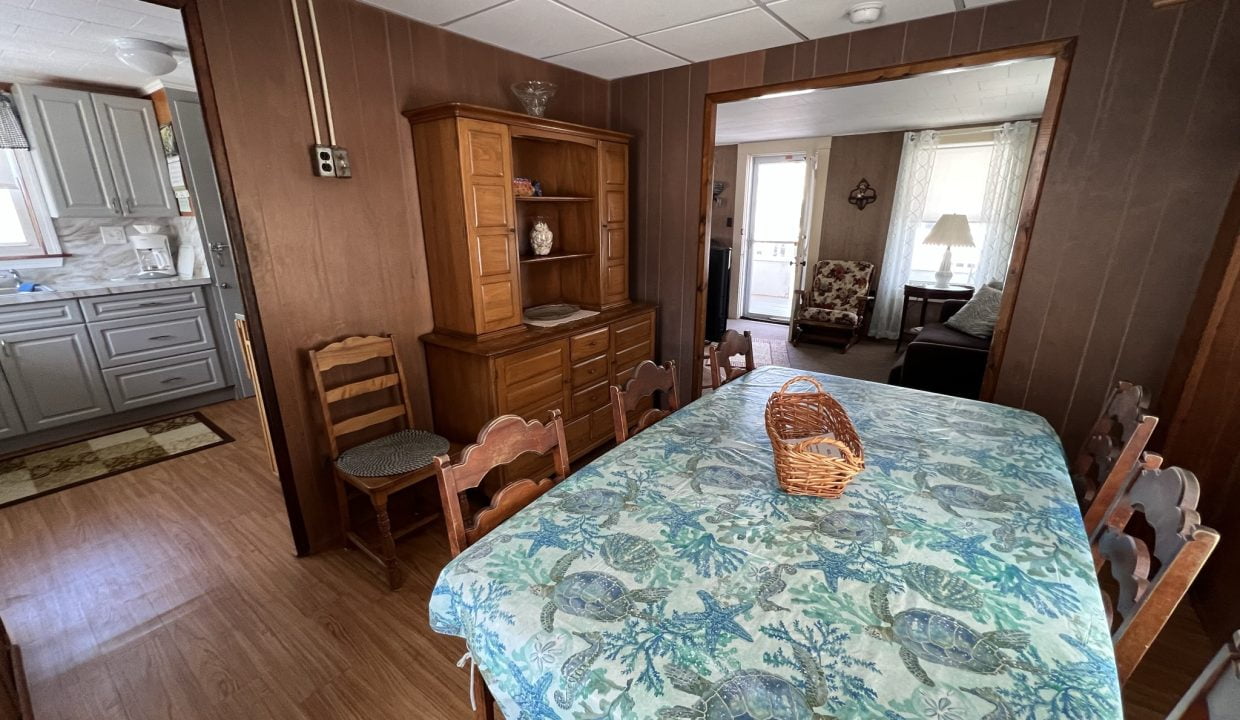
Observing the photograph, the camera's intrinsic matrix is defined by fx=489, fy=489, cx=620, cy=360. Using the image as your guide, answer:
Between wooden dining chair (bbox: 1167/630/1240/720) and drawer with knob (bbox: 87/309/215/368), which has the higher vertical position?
wooden dining chair (bbox: 1167/630/1240/720)

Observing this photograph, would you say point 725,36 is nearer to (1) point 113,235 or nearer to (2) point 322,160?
(2) point 322,160

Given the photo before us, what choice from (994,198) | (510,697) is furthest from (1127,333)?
(994,198)

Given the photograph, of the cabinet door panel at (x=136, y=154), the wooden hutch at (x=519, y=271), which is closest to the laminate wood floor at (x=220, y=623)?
the wooden hutch at (x=519, y=271)

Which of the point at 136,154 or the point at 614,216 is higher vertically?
the point at 136,154

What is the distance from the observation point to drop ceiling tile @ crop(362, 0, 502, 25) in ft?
6.46

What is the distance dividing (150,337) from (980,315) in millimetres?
6050

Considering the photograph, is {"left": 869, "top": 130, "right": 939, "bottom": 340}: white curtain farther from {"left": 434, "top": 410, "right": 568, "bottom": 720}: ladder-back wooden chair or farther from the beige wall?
{"left": 434, "top": 410, "right": 568, "bottom": 720}: ladder-back wooden chair

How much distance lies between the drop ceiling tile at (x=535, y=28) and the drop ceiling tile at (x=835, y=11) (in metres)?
0.77

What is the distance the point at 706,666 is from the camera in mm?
757

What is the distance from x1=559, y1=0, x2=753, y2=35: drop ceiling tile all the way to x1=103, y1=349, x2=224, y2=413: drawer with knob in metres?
3.66

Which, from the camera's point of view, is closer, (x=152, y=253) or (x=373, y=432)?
(x=373, y=432)

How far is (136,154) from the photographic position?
346cm

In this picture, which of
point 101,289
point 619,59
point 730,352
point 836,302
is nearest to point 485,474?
point 730,352

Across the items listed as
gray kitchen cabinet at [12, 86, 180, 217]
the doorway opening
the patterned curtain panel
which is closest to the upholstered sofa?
the doorway opening
